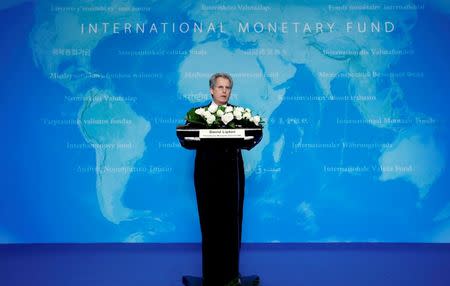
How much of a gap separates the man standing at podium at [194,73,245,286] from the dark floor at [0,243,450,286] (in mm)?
489

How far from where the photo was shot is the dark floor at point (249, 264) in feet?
10.6

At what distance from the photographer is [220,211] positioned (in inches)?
108

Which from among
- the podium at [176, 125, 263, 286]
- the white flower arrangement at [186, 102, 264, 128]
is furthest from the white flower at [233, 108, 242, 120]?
the podium at [176, 125, 263, 286]

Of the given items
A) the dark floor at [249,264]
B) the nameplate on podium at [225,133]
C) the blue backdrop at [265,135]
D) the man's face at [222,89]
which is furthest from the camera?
the blue backdrop at [265,135]

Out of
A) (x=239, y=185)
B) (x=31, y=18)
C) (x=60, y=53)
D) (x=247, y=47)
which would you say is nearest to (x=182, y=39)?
(x=247, y=47)

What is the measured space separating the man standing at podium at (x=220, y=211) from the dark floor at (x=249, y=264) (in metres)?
0.49

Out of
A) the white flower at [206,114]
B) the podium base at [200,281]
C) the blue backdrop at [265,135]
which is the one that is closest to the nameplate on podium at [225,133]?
the white flower at [206,114]

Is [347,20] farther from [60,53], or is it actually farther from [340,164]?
[60,53]

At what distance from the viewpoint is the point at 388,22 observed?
4.65 metres

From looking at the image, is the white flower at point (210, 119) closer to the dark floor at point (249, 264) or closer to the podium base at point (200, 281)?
the podium base at point (200, 281)

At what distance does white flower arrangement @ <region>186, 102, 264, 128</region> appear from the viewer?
265 cm

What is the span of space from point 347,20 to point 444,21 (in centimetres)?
98

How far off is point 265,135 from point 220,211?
1982 millimetres

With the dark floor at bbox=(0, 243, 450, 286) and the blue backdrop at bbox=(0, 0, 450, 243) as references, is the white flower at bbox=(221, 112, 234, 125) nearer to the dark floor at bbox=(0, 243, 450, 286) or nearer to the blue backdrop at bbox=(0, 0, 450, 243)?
the dark floor at bbox=(0, 243, 450, 286)
